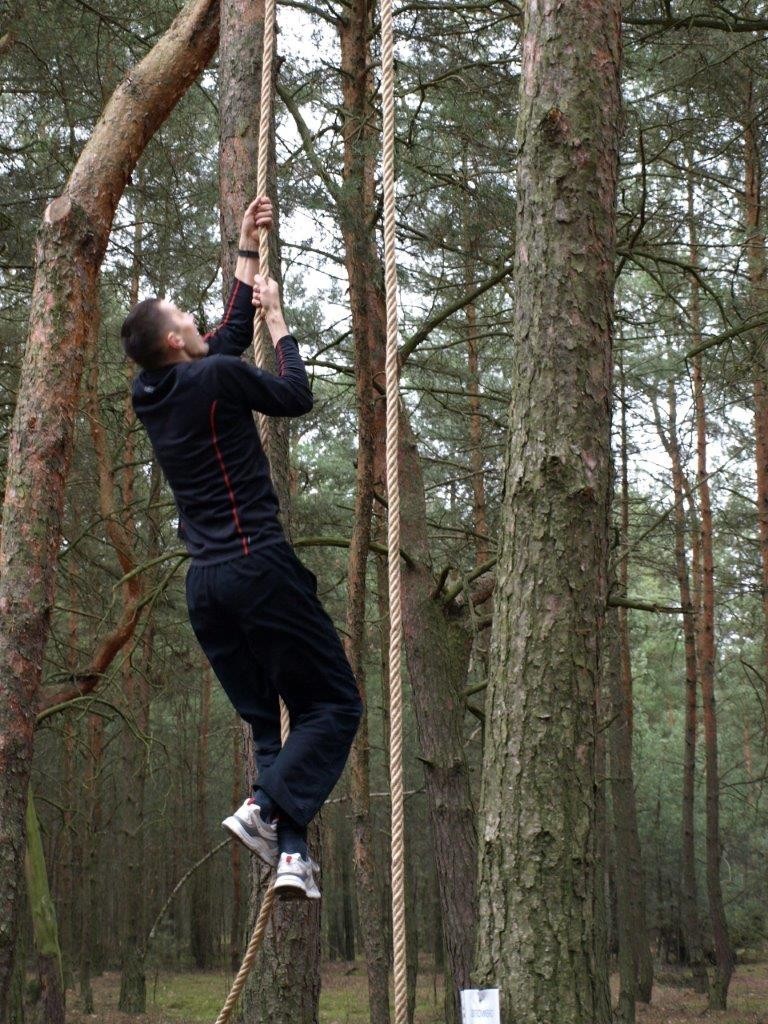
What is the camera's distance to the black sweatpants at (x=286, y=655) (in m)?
3.25

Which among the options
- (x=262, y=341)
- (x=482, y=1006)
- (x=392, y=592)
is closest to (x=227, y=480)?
(x=392, y=592)

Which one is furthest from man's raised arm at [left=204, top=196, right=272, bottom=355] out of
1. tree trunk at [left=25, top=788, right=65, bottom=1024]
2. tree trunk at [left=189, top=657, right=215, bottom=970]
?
tree trunk at [left=189, top=657, right=215, bottom=970]

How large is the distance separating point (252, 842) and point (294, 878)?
159 millimetres

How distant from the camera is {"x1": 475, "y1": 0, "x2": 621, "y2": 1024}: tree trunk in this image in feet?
10.9

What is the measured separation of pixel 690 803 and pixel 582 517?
18.6 metres

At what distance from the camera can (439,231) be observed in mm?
9562

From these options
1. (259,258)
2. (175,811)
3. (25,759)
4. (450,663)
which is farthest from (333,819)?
(259,258)

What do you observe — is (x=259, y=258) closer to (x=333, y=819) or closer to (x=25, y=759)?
(x=25, y=759)

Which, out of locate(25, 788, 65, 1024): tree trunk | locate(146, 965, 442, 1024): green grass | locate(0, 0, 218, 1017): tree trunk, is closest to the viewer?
locate(0, 0, 218, 1017): tree trunk

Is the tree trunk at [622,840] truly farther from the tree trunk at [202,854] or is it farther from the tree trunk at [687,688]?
the tree trunk at [202,854]

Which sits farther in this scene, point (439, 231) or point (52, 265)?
point (439, 231)

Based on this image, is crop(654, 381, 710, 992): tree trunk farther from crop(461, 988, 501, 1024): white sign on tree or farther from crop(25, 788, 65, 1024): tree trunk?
crop(461, 988, 501, 1024): white sign on tree

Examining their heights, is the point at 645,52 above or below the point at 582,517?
above

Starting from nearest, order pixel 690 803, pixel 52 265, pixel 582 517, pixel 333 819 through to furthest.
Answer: pixel 582 517 → pixel 52 265 → pixel 690 803 → pixel 333 819
